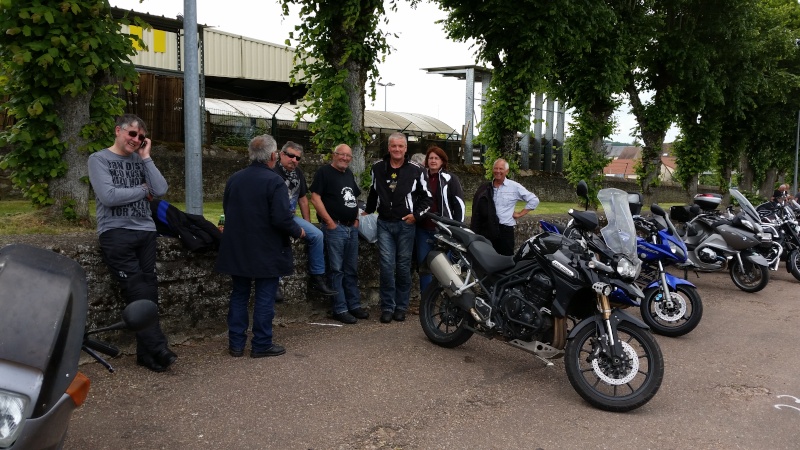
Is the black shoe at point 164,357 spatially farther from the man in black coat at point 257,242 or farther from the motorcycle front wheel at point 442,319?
the motorcycle front wheel at point 442,319

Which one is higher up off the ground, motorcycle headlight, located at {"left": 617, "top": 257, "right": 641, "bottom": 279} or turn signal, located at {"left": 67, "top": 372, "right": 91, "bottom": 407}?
motorcycle headlight, located at {"left": 617, "top": 257, "right": 641, "bottom": 279}

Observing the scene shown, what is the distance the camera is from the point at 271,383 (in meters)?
5.07

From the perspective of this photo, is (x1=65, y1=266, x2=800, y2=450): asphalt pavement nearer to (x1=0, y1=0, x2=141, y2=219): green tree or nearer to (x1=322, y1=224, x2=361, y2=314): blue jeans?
(x1=322, y1=224, x2=361, y2=314): blue jeans

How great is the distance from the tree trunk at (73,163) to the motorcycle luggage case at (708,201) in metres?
8.85

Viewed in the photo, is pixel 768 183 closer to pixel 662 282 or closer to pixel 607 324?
pixel 662 282

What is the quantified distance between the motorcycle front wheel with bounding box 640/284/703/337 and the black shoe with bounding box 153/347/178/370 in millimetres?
4901

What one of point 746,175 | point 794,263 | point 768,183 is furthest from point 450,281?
point 768,183

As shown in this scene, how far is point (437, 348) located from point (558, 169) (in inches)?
854

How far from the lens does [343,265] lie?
7.17 metres

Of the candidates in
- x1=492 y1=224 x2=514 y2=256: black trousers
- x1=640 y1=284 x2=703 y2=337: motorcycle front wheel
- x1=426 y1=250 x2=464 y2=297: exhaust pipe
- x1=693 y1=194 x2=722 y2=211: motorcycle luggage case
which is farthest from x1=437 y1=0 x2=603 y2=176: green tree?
x1=426 y1=250 x2=464 y2=297: exhaust pipe

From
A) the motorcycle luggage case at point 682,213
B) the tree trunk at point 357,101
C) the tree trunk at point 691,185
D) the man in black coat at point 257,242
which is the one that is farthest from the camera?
the tree trunk at point 691,185

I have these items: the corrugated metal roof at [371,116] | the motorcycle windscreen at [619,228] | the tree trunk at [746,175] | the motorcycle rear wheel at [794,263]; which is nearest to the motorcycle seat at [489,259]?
the motorcycle windscreen at [619,228]

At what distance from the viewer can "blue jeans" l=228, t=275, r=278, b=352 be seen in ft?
18.7

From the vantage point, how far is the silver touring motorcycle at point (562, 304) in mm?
4832
